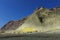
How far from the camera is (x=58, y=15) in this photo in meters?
123

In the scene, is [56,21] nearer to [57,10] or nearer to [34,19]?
[57,10]

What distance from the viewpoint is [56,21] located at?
12288cm

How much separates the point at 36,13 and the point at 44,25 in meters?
10.3

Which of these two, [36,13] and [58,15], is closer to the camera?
[58,15]

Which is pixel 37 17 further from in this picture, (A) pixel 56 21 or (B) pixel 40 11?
(A) pixel 56 21

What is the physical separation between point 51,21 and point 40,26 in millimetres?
5525

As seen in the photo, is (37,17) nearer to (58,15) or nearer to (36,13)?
(36,13)

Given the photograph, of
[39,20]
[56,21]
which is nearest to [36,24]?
[39,20]

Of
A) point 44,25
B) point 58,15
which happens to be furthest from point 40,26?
point 58,15

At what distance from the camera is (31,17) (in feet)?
445

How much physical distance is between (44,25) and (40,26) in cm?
192

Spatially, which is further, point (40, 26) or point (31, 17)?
point (31, 17)

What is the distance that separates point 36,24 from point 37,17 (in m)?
4.05

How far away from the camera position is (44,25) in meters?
124
